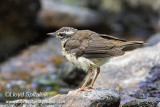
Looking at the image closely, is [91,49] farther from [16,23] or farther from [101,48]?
[16,23]

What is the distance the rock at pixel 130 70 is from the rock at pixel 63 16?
6368 mm

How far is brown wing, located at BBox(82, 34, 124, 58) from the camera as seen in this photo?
5.65m

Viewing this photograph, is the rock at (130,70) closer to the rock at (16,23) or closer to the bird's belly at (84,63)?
the bird's belly at (84,63)

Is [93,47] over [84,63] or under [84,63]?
over

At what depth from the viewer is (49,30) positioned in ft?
44.5

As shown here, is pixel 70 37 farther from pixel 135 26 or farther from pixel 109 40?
pixel 135 26

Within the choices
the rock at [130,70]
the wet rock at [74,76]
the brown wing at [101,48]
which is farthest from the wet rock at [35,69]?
the brown wing at [101,48]

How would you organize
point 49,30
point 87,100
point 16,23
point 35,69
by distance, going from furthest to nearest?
point 49,30
point 16,23
point 35,69
point 87,100

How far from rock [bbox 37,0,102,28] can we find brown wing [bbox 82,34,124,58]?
7832 millimetres

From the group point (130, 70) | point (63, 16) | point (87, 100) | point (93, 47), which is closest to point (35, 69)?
point (63, 16)

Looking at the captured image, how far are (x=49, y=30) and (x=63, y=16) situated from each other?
3.11 ft

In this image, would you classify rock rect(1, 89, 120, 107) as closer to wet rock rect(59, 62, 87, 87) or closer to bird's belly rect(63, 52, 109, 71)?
bird's belly rect(63, 52, 109, 71)

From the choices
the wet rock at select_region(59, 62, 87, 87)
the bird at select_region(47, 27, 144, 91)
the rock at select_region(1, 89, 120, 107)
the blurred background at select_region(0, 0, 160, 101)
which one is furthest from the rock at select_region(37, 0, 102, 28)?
the rock at select_region(1, 89, 120, 107)

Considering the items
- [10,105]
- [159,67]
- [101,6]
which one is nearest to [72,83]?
[159,67]
